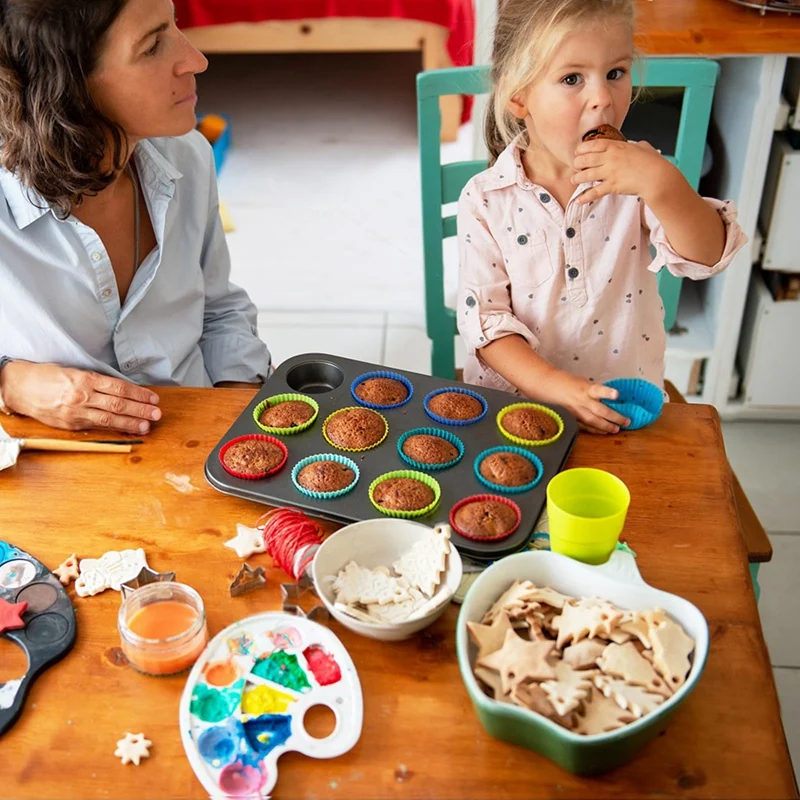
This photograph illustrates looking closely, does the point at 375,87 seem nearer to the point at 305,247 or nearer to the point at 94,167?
the point at 305,247

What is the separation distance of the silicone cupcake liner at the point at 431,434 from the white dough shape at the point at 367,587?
0.16 m

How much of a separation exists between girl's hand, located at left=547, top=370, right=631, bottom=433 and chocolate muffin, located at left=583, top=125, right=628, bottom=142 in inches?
12.3

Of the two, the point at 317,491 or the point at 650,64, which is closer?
the point at 317,491

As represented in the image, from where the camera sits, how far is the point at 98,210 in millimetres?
1327

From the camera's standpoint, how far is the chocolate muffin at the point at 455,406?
44.6 inches

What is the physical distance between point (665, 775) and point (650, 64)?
1.17 meters

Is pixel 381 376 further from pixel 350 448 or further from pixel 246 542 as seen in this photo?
pixel 246 542

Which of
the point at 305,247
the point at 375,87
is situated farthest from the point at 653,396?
the point at 375,87

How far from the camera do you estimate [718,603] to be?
92cm

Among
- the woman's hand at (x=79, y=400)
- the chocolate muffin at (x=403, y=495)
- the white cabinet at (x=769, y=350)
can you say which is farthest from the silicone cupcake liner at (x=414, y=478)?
the white cabinet at (x=769, y=350)

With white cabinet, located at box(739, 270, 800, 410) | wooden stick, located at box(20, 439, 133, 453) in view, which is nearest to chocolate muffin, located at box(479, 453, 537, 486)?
wooden stick, located at box(20, 439, 133, 453)

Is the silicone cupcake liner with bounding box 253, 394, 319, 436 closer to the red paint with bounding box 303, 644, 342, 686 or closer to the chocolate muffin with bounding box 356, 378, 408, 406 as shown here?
the chocolate muffin with bounding box 356, 378, 408, 406

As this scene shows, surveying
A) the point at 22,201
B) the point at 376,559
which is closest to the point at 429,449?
the point at 376,559

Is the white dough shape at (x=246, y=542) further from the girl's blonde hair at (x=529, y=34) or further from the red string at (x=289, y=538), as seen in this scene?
the girl's blonde hair at (x=529, y=34)
